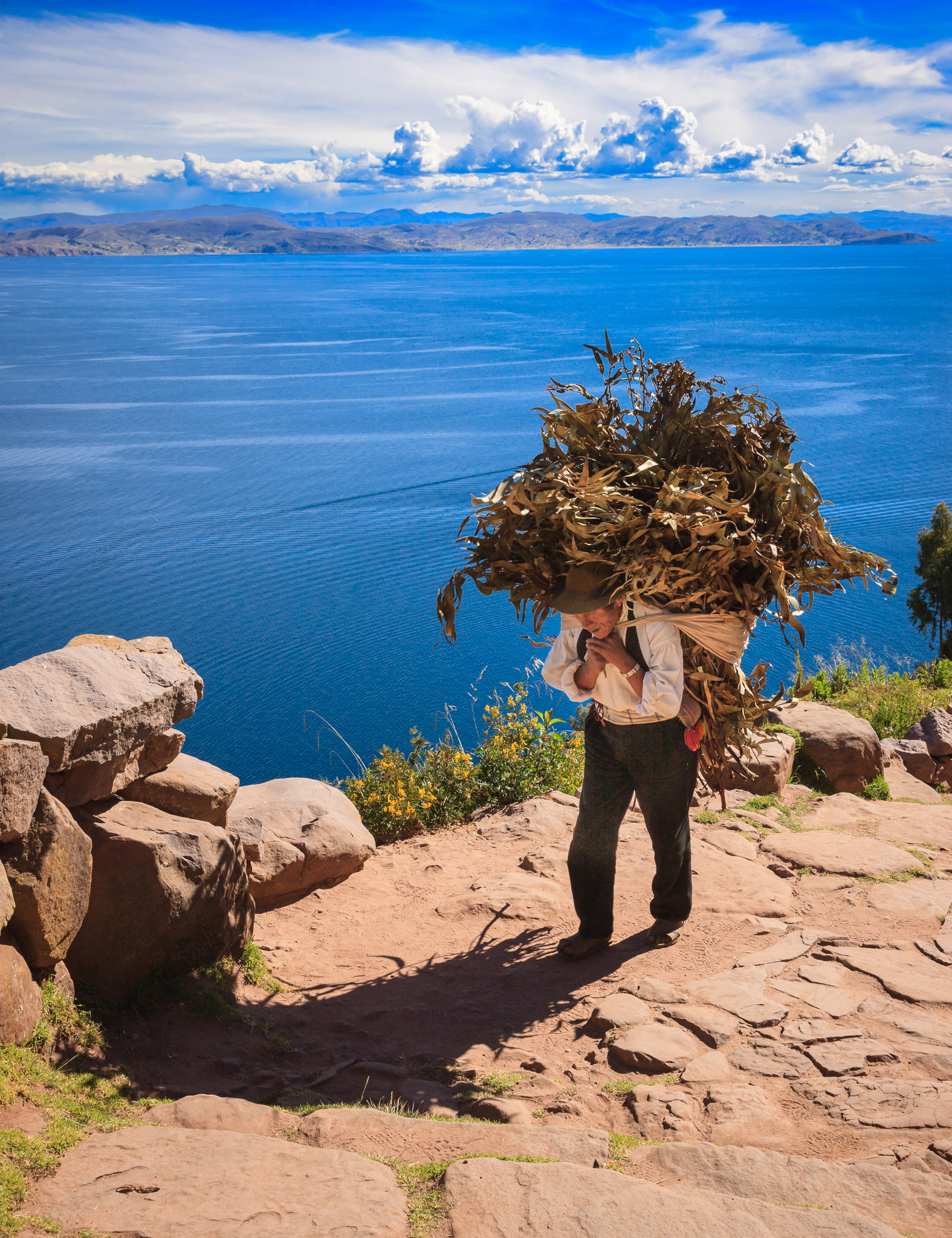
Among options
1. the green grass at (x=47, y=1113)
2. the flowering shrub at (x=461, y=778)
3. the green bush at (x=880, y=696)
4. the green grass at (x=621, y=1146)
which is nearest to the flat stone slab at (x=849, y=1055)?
the green grass at (x=621, y=1146)

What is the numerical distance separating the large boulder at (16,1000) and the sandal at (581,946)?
2373 millimetres

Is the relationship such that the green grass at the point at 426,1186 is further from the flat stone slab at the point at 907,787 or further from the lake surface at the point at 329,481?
the lake surface at the point at 329,481

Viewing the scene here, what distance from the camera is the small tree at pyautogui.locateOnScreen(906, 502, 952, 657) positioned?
76.0ft

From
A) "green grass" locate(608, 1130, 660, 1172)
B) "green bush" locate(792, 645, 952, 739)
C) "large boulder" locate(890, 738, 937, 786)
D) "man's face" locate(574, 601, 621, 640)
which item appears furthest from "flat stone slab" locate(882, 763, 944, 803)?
"green grass" locate(608, 1130, 660, 1172)

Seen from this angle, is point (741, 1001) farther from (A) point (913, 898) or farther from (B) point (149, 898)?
(B) point (149, 898)

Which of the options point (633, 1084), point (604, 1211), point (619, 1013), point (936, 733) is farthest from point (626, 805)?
point (936, 733)

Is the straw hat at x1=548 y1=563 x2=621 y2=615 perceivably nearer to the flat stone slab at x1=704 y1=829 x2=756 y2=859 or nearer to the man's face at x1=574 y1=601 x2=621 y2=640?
the man's face at x1=574 y1=601 x2=621 y2=640

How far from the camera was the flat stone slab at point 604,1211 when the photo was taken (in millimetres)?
2316

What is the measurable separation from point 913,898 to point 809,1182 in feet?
8.60

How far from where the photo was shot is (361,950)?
4.95m

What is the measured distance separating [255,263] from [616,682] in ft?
683

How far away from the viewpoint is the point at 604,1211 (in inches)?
94.8

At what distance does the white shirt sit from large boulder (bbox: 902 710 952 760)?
545 cm

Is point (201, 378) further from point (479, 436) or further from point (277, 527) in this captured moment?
point (277, 527)
